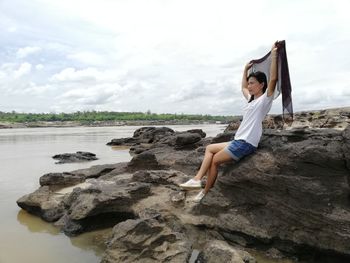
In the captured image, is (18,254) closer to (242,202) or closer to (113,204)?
(113,204)

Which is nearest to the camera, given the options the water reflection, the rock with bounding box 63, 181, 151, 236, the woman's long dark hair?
the woman's long dark hair

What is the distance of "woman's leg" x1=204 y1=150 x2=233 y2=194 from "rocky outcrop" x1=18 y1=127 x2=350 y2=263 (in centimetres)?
15

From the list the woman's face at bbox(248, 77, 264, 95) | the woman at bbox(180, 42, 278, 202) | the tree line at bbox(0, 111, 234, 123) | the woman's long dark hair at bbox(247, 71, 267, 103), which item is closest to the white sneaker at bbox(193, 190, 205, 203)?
the woman at bbox(180, 42, 278, 202)

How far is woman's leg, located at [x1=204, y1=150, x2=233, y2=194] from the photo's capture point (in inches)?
285

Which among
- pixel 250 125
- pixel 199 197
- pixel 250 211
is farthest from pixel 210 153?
pixel 250 211

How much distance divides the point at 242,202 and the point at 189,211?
1.21 metres

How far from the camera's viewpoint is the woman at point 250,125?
696 centimetres

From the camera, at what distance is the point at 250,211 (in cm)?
725

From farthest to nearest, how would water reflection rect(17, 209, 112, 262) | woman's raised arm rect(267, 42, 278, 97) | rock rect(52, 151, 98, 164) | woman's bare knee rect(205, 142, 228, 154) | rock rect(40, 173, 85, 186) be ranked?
rock rect(52, 151, 98, 164)
rock rect(40, 173, 85, 186)
water reflection rect(17, 209, 112, 262)
woman's bare knee rect(205, 142, 228, 154)
woman's raised arm rect(267, 42, 278, 97)

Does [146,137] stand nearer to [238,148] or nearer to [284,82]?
[238,148]

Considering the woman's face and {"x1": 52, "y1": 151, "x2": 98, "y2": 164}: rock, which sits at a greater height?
the woman's face

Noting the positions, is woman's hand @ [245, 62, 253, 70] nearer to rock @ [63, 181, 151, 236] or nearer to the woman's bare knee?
the woman's bare knee

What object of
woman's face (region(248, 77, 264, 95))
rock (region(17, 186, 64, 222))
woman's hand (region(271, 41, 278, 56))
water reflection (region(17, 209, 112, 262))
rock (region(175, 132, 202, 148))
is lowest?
water reflection (region(17, 209, 112, 262))

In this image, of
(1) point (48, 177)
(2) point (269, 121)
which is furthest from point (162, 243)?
(2) point (269, 121)
